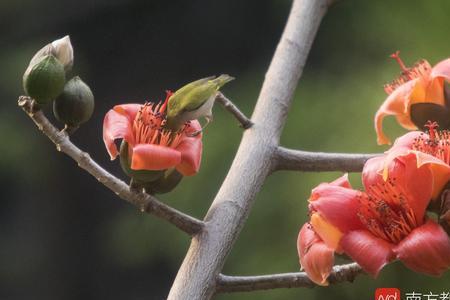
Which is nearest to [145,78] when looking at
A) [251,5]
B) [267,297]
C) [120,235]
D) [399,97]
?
[251,5]

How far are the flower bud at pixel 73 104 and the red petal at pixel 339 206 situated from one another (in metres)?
0.13

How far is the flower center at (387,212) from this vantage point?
415mm

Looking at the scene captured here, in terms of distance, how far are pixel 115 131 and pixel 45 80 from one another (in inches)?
1.8

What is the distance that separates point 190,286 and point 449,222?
132mm

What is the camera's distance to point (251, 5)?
6.89 ft

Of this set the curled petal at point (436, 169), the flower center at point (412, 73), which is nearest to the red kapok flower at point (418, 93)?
the flower center at point (412, 73)

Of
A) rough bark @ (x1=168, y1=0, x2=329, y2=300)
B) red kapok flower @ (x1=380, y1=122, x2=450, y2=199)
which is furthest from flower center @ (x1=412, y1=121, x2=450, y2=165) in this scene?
rough bark @ (x1=168, y1=0, x2=329, y2=300)

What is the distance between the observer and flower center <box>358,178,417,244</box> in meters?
0.41

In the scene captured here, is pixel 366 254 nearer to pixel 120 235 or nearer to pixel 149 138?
pixel 149 138

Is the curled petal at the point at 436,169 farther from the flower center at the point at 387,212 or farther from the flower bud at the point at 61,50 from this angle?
the flower bud at the point at 61,50

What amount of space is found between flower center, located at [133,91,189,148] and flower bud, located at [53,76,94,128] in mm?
29

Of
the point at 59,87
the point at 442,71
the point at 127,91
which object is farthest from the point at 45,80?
the point at 127,91

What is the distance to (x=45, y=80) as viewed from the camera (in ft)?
1.39

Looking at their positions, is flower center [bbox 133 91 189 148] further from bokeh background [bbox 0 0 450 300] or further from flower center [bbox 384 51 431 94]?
bokeh background [bbox 0 0 450 300]
